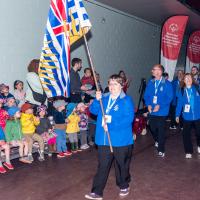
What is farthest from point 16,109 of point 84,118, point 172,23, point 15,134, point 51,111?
point 172,23

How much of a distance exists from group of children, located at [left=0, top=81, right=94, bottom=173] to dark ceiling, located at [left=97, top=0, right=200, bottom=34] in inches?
181

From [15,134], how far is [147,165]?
2597 millimetres

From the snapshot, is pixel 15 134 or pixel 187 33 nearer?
pixel 15 134

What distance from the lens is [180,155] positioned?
7586 mm

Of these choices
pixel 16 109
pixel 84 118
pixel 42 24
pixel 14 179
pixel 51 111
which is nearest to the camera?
pixel 14 179

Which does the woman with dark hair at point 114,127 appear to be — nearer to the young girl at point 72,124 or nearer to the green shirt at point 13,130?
the green shirt at point 13,130

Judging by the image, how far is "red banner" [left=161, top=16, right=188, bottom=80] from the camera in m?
11.6

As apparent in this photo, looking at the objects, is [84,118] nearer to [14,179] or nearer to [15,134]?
[15,134]

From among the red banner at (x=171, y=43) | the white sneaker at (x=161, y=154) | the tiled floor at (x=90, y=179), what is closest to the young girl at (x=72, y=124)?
the tiled floor at (x=90, y=179)

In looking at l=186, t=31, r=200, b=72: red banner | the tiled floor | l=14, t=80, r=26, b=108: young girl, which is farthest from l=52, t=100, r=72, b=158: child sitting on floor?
l=186, t=31, r=200, b=72: red banner

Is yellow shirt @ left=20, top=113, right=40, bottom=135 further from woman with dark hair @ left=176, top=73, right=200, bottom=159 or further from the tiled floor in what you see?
woman with dark hair @ left=176, top=73, right=200, bottom=159

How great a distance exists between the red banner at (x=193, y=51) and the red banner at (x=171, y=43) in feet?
8.48

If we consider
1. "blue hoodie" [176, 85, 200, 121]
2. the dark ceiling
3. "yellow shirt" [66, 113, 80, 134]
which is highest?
the dark ceiling

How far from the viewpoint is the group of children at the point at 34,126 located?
6539 millimetres
